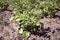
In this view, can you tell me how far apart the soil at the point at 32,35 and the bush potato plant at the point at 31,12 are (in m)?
0.12

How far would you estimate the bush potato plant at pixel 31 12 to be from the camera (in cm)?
343

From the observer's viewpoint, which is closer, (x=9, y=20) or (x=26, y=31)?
(x=26, y=31)

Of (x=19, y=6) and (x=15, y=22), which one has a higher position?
(x=19, y=6)

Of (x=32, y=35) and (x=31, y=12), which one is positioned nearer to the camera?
(x=32, y=35)

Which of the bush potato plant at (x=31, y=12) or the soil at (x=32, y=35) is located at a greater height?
the bush potato plant at (x=31, y=12)

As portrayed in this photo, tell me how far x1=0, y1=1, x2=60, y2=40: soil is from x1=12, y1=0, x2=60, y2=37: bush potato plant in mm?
124

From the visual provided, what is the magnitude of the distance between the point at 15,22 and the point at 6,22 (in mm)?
207

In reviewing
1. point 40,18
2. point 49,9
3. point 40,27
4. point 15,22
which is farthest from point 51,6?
point 15,22

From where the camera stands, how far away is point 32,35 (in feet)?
11.2

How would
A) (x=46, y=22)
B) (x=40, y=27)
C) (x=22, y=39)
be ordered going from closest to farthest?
(x=22, y=39)
(x=40, y=27)
(x=46, y=22)

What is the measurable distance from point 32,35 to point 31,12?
1.81 feet

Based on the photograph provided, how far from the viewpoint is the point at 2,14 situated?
4051 mm

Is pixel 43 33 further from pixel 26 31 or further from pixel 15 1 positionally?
pixel 15 1

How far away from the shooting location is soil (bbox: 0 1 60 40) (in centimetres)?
339
